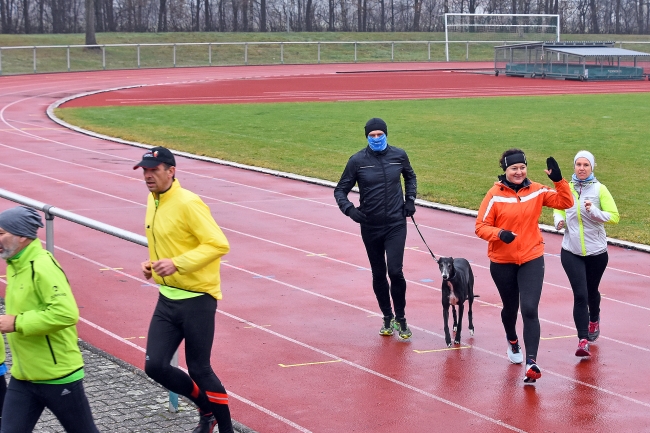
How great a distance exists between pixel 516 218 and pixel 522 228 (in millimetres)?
96

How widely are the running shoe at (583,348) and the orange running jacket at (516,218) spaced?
120 cm

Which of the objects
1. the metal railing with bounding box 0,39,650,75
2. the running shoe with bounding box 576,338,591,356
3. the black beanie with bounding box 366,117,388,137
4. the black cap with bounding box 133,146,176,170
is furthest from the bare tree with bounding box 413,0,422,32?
the black cap with bounding box 133,146,176,170

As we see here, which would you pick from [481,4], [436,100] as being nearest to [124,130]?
[436,100]

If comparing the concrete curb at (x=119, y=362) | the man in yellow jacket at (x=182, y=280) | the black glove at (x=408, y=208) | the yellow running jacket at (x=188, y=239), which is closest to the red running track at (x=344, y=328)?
the concrete curb at (x=119, y=362)

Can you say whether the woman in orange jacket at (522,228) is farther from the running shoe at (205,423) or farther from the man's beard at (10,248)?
the man's beard at (10,248)

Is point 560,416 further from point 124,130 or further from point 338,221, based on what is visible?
point 124,130

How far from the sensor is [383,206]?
9.29m

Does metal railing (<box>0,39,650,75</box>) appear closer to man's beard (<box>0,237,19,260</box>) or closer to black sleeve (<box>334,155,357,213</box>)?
black sleeve (<box>334,155,357,213</box>)

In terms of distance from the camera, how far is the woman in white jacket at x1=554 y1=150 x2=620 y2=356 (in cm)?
905

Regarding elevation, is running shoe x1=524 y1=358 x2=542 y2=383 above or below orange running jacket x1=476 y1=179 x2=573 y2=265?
below

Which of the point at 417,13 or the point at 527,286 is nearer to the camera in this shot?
the point at 527,286

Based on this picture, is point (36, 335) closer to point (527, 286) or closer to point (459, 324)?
point (527, 286)

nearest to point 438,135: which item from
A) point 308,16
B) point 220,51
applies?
point 220,51

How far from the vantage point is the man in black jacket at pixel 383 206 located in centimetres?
930
